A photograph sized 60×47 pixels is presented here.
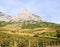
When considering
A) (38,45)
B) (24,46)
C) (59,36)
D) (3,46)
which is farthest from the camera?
(59,36)

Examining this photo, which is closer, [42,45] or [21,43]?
[21,43]

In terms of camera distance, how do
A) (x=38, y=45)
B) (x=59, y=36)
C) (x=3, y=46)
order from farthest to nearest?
(x=59, y=36)
(x=38, y=45)
(x=3, y=46)

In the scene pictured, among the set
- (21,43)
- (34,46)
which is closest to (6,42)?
(21,43)

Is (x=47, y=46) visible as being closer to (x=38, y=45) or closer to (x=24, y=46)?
(x=38, y=45)

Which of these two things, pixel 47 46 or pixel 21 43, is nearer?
pixel 21 43

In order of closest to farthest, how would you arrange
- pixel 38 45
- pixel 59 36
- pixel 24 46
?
pixel 24 46, pixel 38 45, pixel 59 36

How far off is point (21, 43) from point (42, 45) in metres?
10.3

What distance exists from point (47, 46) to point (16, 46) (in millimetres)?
17145

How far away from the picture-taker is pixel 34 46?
3036 inches

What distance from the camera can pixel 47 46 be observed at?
83.1 meters

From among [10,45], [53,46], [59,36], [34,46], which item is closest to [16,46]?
[10,45]

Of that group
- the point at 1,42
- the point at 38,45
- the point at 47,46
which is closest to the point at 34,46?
the point at 38,45

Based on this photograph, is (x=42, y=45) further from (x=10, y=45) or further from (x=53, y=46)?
(x=10, y=45)

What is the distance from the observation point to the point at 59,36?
396ft
